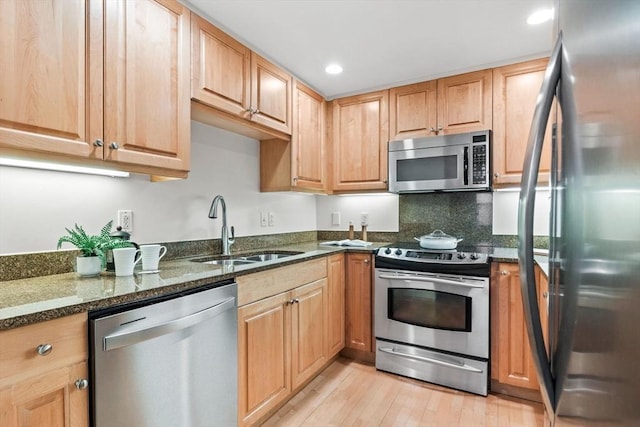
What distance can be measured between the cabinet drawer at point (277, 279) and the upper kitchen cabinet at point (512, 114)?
150cm

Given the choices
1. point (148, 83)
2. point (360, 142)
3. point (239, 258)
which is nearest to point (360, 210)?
point (360, 142)

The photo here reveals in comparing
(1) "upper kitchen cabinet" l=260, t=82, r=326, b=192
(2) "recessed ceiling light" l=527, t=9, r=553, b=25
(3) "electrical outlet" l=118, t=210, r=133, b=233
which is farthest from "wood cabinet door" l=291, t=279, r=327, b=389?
(2) "recessed ceiling light" l=527, t=9, r=553, b=25

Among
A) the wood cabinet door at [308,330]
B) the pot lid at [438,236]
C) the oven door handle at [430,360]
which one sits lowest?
the oven door handle at [430,360]

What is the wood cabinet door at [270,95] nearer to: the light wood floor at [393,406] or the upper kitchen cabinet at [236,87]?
the upper kitchen cabinet at [236,87]

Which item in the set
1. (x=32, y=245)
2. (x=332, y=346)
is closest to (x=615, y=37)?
(x=32, y=245)

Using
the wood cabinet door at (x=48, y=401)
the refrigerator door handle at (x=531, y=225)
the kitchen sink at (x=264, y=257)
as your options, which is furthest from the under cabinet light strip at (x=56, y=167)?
the refrigerator door handle at (x=531, y=225)

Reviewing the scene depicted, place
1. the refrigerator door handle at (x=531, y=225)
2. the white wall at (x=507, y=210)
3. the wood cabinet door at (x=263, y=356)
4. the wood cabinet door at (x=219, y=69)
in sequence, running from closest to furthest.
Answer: the refrigerator door handle at (x=531, y=225) → the wood cabinet door at (x=263, y=356) → the wood cabinet door at (x=219, y=69) → the white wall at (x=507, y=210)

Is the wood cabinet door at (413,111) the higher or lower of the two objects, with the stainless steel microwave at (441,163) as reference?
higher

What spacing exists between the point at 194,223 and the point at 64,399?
1312mm

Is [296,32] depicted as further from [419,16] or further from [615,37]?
[615,37]

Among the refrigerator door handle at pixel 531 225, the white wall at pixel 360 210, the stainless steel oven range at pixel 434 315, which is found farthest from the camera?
the white wall at pixel 360 210

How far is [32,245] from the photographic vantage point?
145 centimetres

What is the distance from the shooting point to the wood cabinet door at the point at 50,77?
1.14 m

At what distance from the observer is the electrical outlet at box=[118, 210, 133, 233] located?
1.79 meters
